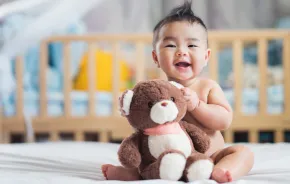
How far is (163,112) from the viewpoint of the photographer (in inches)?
36.8

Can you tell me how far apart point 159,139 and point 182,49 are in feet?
A: 0.76

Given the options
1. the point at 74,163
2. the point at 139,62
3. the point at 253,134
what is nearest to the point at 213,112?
the point at 74,163

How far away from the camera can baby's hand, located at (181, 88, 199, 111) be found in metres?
1.01

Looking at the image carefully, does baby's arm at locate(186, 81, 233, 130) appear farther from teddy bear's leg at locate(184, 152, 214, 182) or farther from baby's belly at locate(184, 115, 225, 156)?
teddy bear's leg at locate(184, 152, 214, 182)

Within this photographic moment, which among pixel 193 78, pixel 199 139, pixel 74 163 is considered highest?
pixel 193 78

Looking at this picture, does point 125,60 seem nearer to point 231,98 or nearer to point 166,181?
point 231,98

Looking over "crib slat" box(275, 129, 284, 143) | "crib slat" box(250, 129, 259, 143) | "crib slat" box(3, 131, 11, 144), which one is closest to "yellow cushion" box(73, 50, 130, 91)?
"crib slat" box(3, 131, 11, 144)

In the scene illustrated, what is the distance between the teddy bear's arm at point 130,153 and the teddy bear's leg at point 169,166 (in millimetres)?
34

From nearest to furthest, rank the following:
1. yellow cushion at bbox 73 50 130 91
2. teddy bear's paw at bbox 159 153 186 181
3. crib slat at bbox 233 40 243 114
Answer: teddy bear's paw at bbox 159 153 186 181
crib slat at bbox 233 40 243 114
yellow cushion at bbox 73 50 130 91

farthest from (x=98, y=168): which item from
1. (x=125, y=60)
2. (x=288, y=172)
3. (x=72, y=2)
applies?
(x=125, y=60)

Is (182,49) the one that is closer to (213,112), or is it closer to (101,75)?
(213,112)

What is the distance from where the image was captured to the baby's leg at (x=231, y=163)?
966mm

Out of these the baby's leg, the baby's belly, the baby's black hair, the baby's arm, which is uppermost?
the baby's black hair

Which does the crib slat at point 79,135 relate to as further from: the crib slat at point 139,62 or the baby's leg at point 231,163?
the baby's leg at point 231,163
